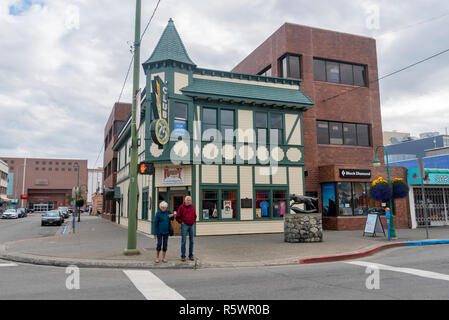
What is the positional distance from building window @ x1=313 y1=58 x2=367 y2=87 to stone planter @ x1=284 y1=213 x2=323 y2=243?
11.7m

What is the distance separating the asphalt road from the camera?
5957mm

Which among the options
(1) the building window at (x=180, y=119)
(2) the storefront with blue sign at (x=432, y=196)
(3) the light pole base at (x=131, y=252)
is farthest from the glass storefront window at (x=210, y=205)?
(2) the storefront with blue sign at (x=432, y=196)

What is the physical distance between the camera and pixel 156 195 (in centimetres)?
1772

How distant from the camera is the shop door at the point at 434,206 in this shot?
21.7m

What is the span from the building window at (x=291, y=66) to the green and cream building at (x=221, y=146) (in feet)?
8.64

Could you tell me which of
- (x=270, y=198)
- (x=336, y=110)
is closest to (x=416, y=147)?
(x=336, y=110)

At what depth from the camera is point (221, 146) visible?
1775 centimetres

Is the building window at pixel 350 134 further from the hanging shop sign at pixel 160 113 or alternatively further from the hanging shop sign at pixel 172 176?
the hanging shop sign at pixel 160 113

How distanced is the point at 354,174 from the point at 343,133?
342 cm

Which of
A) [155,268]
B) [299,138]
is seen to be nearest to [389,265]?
[155,268]

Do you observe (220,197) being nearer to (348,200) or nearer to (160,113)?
(160,113)

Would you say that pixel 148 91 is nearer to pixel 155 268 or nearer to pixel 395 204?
pixel 155 268

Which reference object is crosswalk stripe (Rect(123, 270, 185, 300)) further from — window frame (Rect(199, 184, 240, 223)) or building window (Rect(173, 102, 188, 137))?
building window (Rect(173, 102, 188, 137))

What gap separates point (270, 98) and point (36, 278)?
14.1 metres
